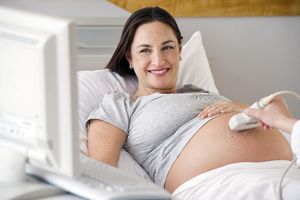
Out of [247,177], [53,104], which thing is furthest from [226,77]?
[53,104]

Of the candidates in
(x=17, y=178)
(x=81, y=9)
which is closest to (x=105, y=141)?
(x=17, y=178)

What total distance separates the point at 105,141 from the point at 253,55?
153 centimetres

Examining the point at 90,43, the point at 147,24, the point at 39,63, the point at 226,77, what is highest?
the point at 39,63

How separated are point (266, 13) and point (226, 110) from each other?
1.23m

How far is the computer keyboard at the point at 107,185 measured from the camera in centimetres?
129

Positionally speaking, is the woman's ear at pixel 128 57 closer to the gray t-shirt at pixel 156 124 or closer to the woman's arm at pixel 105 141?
the gray t-shirt at pixel 156 124

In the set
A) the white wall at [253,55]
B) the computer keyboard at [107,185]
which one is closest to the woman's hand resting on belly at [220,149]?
the computer keyboard at [107,185]

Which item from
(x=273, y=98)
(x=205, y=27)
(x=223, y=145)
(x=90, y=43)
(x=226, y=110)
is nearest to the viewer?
(x=273, y=98)

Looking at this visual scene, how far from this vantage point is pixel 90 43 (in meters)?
3.08

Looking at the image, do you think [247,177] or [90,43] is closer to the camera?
[247,177]

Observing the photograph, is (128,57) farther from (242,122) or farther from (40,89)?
(40,89)

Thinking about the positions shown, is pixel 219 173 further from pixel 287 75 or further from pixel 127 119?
pixel 287 75

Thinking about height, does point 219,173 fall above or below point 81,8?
below

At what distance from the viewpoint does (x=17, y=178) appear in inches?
55.3
